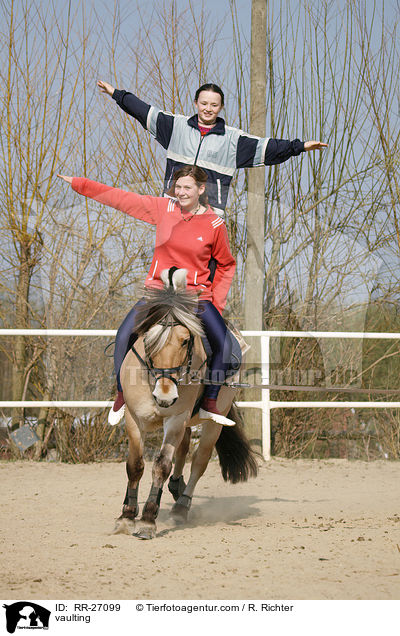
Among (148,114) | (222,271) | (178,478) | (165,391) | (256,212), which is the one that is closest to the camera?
(165,391)

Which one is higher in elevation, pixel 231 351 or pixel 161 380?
pixel 231 351

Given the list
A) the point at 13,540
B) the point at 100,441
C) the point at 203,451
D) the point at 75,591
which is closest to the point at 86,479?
the point at 100,441

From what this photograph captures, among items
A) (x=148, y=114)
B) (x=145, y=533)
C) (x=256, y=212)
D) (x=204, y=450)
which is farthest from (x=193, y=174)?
(x=256, y=212)

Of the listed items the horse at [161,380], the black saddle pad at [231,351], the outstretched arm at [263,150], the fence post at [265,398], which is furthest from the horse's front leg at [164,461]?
the fence post at [265,398]

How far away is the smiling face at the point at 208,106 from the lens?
4164 millimetres

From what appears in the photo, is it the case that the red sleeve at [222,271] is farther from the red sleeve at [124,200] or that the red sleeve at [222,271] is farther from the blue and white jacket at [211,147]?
the red sleeve at [124,200]

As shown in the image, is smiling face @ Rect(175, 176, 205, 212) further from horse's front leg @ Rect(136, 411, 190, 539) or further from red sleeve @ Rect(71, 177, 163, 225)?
horse's front leg @ Rect(136, 411, 190, 539)

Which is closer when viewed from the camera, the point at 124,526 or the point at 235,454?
the point at 124,526

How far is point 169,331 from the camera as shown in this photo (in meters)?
3.48

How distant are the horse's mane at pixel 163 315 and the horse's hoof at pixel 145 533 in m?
0.98

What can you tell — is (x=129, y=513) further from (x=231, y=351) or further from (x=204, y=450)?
(x=231, y=351)

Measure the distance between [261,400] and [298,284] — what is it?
4.29ft

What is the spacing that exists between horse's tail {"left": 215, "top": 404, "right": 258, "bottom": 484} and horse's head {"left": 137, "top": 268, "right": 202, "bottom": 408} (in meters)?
1.53

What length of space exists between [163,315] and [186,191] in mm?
753
